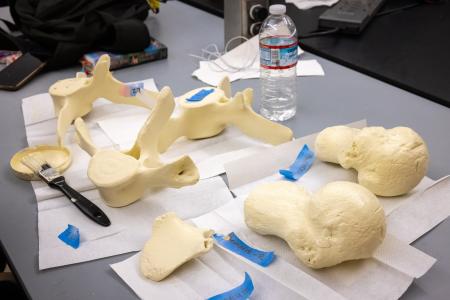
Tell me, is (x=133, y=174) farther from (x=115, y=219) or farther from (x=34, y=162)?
(x=34, y=162)

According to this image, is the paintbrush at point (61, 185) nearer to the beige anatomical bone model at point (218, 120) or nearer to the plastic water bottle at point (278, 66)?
the beige anatomical bone model at point (218, 120)

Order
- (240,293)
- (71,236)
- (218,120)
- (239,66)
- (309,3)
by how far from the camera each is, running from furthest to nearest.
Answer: (309,3)
(239,66)
(218,120)
(71,236)
(240,293)

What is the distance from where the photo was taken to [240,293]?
615 millimetres

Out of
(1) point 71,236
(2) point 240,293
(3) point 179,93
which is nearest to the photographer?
(2) point 240,293

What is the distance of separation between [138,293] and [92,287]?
0.22 ft

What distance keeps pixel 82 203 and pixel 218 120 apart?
30 cm

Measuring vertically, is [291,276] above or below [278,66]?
below

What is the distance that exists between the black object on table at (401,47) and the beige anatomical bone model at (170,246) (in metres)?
0.66

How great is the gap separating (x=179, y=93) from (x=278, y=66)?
0.26 m

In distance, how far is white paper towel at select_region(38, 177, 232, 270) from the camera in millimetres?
710

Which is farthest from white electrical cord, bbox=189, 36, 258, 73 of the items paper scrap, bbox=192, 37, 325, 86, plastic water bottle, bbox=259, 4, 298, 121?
plastic water bottle, bbox=259, 4, 298, 121

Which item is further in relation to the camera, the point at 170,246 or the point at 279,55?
the point at 279,55

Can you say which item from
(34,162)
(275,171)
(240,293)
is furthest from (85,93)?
(240,293)

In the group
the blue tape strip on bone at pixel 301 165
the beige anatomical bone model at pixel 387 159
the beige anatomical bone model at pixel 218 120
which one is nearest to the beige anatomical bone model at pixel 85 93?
the beige anatomical bone model at pixel 218 120
